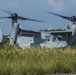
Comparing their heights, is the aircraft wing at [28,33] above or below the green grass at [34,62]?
above

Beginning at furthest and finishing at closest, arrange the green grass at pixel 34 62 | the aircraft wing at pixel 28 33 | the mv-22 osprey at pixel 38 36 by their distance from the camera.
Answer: the aircraft wing at pixel 28 33 < the mv-22 osprey at pixel 38 36 < the green grass at pixel 34 62

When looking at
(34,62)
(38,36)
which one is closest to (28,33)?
(38,36)

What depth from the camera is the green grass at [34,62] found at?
1302 cm

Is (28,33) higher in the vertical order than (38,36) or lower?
higher

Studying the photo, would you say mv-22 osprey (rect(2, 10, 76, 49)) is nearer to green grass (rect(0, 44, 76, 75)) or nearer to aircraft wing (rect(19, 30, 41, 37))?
aircraft wing (rect(19, 30, 41, 37))

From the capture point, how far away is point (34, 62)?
14.9 meters

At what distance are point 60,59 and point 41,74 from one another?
2.92 metres

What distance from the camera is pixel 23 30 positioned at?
59.9 metres

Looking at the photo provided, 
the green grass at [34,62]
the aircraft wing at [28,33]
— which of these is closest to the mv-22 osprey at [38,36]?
the aircraft wing at [28,33]

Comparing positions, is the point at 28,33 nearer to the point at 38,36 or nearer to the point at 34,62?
the point at 38,36

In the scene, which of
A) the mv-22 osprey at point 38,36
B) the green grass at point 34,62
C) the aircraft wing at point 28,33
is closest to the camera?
the green grass at point 34,62

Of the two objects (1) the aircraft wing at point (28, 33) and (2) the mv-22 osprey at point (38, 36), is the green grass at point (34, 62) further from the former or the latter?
(1) the aircraft wing at point (28, 33)

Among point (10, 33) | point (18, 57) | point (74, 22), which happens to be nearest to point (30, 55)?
point (18, 57)

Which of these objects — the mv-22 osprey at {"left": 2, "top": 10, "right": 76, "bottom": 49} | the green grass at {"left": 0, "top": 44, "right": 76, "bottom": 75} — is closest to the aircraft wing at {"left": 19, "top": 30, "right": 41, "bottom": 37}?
the mv-22 osprey at {"left": 2, "top": 10, "right": 76, "bottom": 49}
